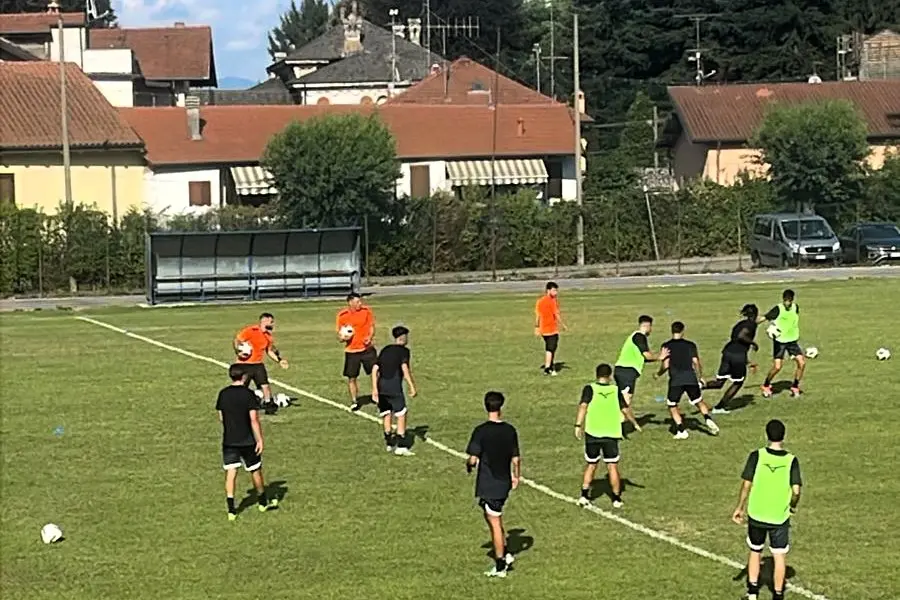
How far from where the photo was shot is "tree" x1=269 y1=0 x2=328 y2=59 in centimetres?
16325

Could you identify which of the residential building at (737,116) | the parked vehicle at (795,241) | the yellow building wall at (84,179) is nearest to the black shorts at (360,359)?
the parked vehicle at (795,241)

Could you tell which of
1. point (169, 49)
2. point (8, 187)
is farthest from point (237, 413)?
point (169, 49)

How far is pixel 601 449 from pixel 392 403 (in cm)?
406

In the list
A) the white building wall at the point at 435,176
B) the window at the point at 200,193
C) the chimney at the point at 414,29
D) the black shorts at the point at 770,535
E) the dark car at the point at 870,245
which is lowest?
the black shorts at the point at 770,535

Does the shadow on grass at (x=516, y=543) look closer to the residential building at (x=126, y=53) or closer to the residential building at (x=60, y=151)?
the residential building at (x=60, y=151)

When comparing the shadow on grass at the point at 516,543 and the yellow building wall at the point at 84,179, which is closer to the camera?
the shadow on grass at the point at 516,543

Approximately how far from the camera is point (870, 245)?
177 ft

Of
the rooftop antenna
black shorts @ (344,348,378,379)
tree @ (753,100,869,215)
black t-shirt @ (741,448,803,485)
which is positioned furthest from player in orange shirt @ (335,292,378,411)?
the rooftop antenna

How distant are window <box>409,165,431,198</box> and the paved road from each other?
1342 cm

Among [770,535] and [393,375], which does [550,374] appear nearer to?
[393,375]

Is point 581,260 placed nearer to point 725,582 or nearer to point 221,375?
point 221,375

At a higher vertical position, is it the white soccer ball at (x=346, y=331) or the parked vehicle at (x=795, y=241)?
the parked vehicle at (x=795, y=241)

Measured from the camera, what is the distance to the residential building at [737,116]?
73.1 meters

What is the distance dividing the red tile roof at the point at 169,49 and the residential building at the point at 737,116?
34.6m
